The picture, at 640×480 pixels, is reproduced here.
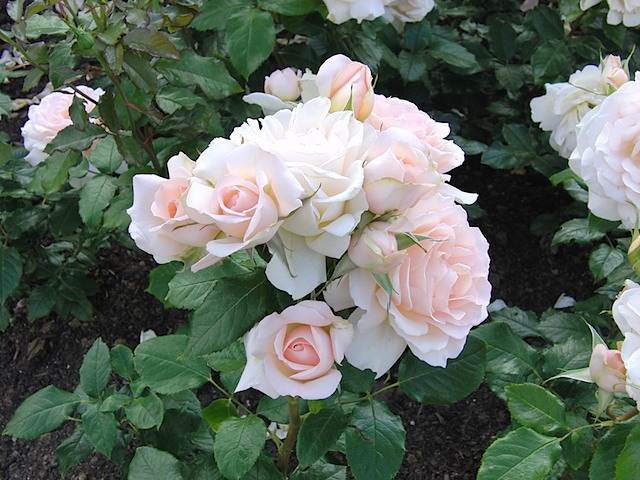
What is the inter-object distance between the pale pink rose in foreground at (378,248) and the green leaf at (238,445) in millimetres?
380

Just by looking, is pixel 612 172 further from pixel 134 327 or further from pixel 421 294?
pixel 134 327

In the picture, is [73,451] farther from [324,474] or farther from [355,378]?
[355,378]

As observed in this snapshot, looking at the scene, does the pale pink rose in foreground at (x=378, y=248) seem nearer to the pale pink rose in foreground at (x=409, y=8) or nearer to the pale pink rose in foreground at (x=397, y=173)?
the pale pink rose in foreground at (x=397, y=173)

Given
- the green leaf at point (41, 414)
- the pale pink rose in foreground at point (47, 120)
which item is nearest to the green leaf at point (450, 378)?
the green leaf at point (41, 414)

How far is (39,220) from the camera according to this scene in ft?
5.68

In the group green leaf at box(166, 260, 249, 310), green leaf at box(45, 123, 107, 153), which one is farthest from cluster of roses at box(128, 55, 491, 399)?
green leaf at box(45, 123, 107, 153)

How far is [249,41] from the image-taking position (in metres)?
1.47

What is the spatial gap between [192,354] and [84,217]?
28.7 inches

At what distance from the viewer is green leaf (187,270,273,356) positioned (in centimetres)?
82

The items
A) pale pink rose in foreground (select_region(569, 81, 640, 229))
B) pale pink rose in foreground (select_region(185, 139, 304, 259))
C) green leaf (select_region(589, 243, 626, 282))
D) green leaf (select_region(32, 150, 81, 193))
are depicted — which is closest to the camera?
→ pale pink rose in foreground (select_region(185, 139, 304, 259))

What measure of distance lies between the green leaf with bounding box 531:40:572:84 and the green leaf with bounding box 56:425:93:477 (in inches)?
55.6

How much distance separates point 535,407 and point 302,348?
41 centimetres

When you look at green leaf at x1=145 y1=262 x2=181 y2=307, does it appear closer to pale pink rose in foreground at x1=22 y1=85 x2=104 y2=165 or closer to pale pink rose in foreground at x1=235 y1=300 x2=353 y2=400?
pale pink rose in foreground at x1=235 y1=300 x2=353 y2=400

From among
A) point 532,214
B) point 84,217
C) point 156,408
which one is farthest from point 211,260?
point 532,214
